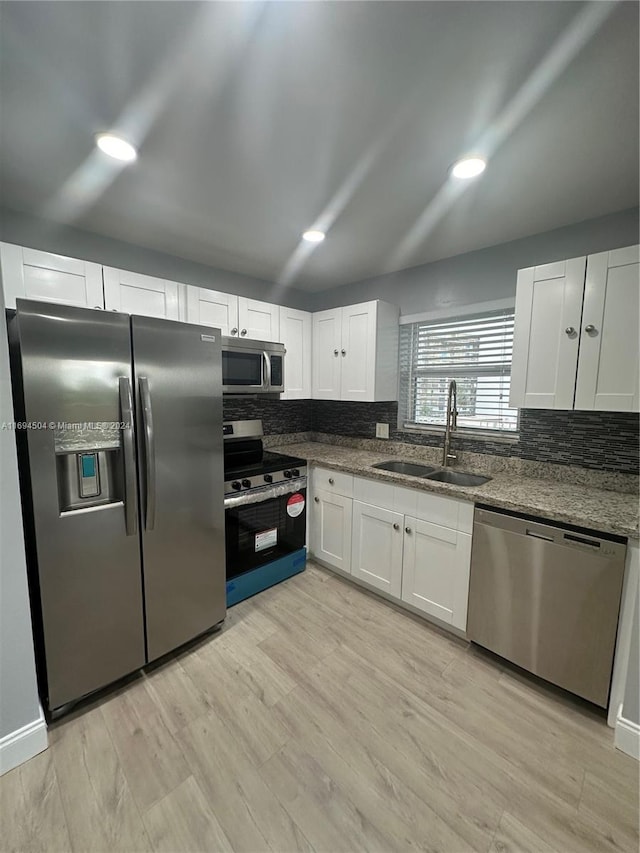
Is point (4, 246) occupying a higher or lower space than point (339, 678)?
higher

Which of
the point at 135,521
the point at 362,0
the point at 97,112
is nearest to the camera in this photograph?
the point at 362,0

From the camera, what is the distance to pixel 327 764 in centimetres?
136

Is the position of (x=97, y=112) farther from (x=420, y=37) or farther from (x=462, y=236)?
(x=462, y=236)

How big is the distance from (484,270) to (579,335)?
0.91 m

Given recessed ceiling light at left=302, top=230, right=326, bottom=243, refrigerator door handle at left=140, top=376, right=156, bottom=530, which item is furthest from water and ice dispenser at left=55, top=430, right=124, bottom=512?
recessed ceiling light at left=302, top=230, right=326, bottom=243

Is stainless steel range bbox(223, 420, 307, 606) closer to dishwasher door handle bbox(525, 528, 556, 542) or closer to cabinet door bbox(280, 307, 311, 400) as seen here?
cabinet door bbox(280, 307, 311, 400)

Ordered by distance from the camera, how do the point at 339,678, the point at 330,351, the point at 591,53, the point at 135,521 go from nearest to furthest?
the point at 591,53
the point at 135,521
the point at 339,678
the point at 330,351

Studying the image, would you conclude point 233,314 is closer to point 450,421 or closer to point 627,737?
point 450,421

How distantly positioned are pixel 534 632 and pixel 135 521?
200 cm

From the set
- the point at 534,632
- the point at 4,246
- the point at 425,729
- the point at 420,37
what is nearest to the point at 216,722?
the point at 425,729

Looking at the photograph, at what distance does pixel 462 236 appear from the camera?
2.20 metres

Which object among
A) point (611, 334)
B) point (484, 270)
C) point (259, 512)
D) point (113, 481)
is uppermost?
point (484, 270)

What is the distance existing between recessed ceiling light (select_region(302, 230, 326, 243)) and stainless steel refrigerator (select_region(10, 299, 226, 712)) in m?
0.89

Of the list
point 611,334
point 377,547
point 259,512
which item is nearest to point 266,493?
point 259,512
